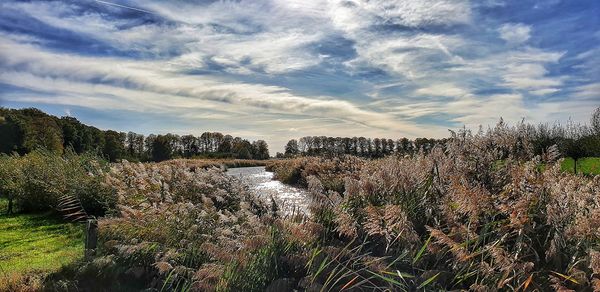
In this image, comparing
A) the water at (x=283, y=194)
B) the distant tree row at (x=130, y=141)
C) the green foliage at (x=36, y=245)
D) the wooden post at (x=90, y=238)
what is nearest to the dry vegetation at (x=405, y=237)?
the wooden post at (x=90, y=238)

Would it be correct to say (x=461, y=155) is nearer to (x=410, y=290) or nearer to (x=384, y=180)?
(x=384, y=180)

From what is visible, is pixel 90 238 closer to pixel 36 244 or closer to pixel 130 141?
pixel 36 244

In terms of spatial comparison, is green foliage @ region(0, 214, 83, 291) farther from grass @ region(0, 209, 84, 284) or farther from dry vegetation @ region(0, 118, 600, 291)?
dry vegetation @ region(0, 118, 600, 291)

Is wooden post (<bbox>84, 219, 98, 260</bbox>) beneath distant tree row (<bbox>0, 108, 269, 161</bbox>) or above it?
beneath

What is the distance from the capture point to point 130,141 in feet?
200

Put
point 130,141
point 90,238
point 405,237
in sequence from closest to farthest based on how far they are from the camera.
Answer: point 405,237 < point 90,238 < point 130,141

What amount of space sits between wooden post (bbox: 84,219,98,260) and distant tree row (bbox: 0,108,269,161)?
34.5 m

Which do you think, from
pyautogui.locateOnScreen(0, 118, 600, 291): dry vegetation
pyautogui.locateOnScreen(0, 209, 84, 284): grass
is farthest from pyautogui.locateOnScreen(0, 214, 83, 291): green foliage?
pyautogui.locateOnScreen(0, 118, 600, 291): dry vegetation

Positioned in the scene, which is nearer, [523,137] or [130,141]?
[523,137]

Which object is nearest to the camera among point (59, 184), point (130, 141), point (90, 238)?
point (90, 238)

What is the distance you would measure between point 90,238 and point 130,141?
193ft

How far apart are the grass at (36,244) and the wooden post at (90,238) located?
39cm

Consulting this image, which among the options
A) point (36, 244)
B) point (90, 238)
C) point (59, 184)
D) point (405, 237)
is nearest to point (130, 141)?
point (59, 184)

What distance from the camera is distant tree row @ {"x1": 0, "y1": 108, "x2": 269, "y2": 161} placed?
39.5m
